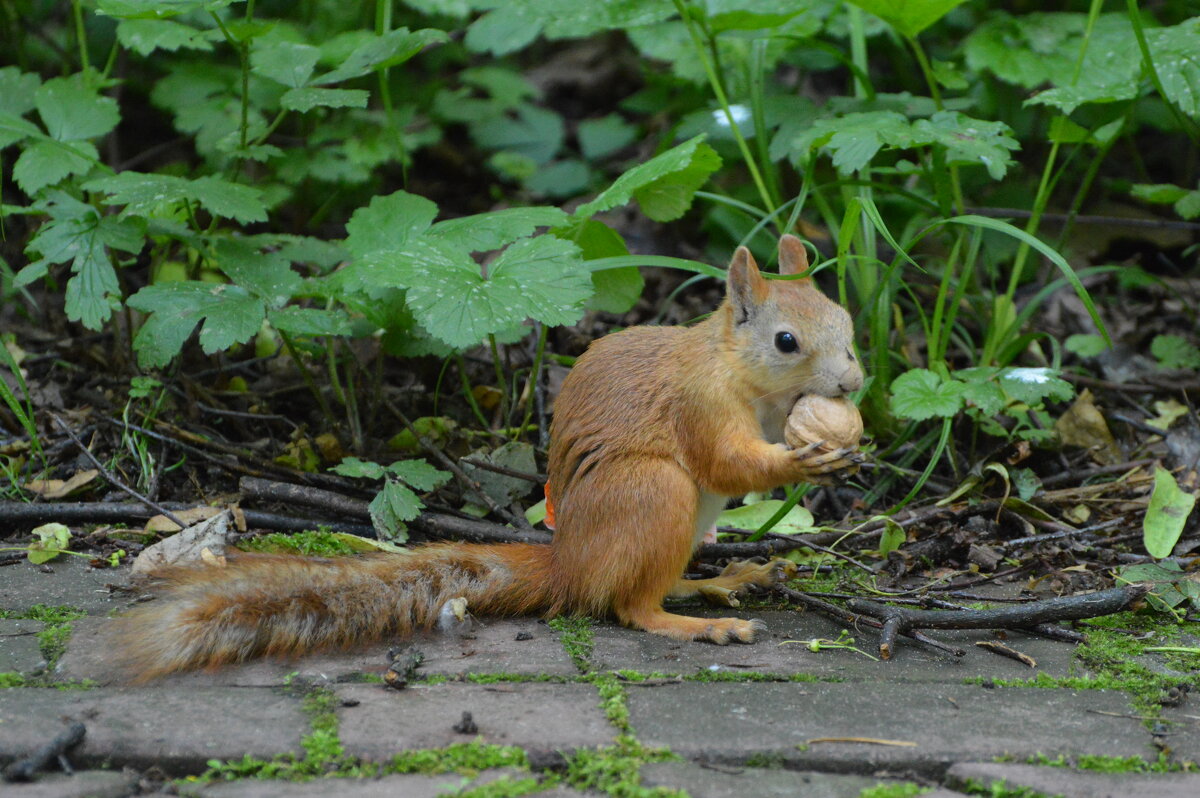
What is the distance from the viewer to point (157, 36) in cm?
367

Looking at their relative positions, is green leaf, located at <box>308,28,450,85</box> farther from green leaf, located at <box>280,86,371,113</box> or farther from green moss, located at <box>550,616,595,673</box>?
green moss, located at <box>550,616,595,673</box>

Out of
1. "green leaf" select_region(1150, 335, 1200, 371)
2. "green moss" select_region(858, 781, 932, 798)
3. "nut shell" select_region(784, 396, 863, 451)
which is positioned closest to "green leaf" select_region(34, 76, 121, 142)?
"nut shell" select_region(784, 396, 863, 451)

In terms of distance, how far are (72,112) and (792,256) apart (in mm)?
2295

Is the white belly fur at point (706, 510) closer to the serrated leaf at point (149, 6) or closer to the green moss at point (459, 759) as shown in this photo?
the green moss at point (459, 759)

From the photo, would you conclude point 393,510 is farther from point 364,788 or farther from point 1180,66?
point 1180,66

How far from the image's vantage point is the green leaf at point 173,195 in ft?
10.3

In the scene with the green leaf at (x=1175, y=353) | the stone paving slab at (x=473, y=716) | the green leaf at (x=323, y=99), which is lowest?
the stone paving slab at (x=473, y=716)

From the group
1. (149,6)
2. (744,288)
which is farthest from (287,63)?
(744,288)

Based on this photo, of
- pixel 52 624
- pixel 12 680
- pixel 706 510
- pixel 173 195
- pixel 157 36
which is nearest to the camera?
pixel 12 680

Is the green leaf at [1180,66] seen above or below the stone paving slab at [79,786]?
above

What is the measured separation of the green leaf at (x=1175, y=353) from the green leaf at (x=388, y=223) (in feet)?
8.54

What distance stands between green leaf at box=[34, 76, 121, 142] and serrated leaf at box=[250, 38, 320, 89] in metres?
0.48

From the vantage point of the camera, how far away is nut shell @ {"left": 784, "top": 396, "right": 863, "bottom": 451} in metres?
2.62

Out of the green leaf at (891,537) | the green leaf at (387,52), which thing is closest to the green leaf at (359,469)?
the green leaf at (387,52)
